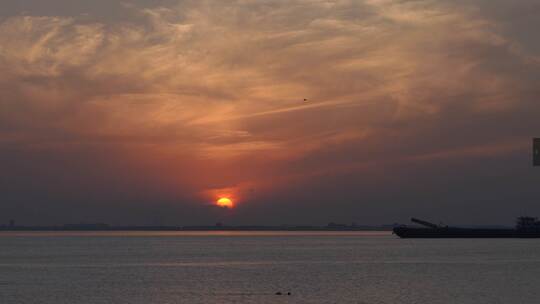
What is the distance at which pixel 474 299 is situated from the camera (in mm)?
85062

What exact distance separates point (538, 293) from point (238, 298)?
34.1m

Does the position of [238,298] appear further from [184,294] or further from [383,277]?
[383,277]

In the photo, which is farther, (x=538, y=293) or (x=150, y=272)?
(x=150, y=272)

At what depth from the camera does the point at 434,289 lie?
94.6m

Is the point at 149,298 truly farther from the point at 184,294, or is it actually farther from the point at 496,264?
the point at 496,264

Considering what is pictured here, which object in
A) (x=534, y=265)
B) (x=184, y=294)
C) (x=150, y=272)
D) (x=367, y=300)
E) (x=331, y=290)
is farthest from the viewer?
(x=534, y=265)

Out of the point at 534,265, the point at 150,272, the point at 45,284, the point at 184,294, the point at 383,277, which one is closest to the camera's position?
the point at 184,294

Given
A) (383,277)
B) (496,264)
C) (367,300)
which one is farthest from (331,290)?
(496,264)

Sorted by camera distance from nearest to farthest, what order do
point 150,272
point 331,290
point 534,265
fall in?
point 331,290 → point 150,272 → point 534,265

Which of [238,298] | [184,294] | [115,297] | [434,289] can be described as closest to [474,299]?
[434,289]

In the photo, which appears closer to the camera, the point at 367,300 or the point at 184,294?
the point at 367,300

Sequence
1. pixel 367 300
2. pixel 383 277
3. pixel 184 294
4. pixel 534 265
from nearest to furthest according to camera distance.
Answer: pixel 367 300
pixel 184 294
pixel 383 277
pixel 534 265

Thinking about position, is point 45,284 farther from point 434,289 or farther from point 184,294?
point 434,289

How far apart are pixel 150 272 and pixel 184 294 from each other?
41.5 meters
